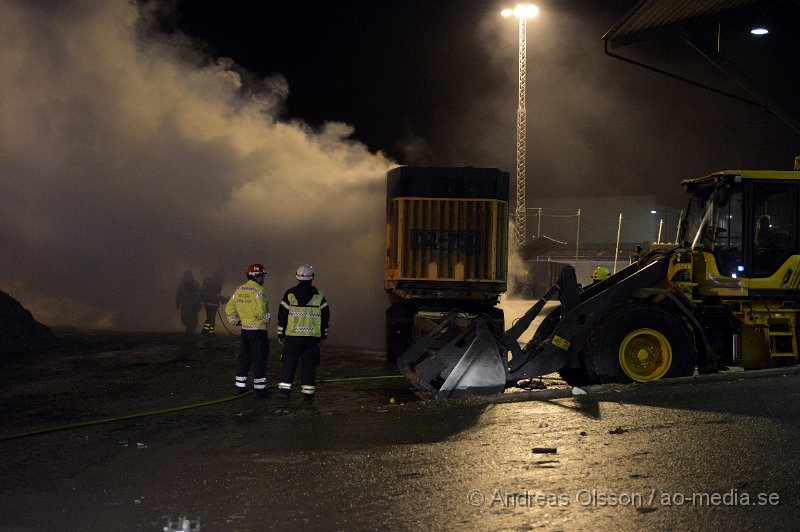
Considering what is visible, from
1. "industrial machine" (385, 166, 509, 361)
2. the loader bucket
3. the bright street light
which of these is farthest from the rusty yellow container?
the bright street light

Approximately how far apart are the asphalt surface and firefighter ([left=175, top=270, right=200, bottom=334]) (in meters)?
10.0

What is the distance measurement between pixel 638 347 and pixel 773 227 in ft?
8.61

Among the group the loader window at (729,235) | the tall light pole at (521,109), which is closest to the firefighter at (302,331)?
the loader window at (729,235)

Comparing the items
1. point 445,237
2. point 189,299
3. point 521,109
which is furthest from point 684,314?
point 521,109

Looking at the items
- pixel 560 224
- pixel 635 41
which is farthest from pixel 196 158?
pixel 560 224

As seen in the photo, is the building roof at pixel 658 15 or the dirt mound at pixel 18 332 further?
the building roof at pixel 658 15

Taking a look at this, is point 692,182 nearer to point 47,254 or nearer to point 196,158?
point 196,158

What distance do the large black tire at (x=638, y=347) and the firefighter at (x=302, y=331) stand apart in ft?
10.4

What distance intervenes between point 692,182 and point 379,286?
1015 centimetres

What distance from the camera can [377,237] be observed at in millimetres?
20625

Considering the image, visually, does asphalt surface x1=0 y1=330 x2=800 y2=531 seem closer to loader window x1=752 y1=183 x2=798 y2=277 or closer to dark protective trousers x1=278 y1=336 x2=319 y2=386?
dark protective trousers x1=278 y1=336 x2=319 y2=386

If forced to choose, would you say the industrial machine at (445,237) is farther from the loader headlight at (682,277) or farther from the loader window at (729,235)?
the loader window at (729,235)

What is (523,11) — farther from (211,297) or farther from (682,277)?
(682,277)

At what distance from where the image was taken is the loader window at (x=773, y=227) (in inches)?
414
